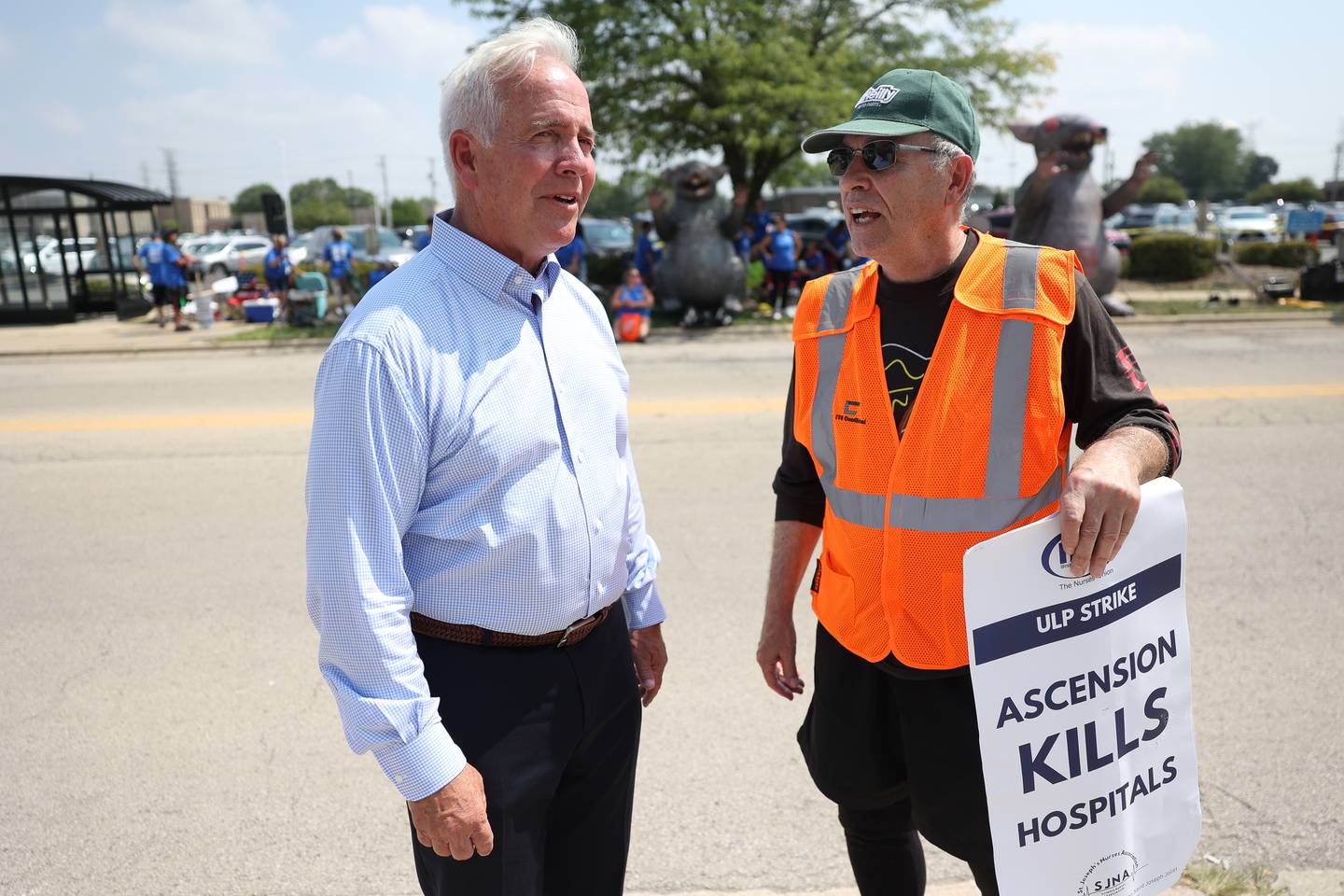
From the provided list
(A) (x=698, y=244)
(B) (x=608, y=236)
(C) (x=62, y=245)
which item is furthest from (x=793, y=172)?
(C) (x=62, y=245)

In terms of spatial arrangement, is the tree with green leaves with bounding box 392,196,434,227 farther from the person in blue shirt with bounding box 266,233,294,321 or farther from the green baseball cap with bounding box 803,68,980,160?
the green baseball cap with bounding box 803,68,980,160

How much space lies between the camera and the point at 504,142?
1.94 meters

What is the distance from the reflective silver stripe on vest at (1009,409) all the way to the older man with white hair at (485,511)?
0.76 m

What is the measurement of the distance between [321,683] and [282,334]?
13458mm

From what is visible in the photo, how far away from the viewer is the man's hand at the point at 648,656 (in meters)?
2.49

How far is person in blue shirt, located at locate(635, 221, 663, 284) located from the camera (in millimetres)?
17281

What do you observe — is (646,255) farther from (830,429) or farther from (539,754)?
(539,754)

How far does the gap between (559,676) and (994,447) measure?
0.97 meters

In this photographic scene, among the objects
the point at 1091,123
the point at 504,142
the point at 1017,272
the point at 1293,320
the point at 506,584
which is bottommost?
the point at 1293,320

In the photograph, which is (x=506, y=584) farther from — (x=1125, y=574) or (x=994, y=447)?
(x=1125, y=574)

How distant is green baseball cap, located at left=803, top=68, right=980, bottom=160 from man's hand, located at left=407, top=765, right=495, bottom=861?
142cm

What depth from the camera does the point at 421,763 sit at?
1.77 metres

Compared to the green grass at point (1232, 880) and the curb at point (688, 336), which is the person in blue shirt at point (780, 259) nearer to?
the curb at point (688, 336)

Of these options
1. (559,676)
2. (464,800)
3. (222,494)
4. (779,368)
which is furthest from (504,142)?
(779,368)
